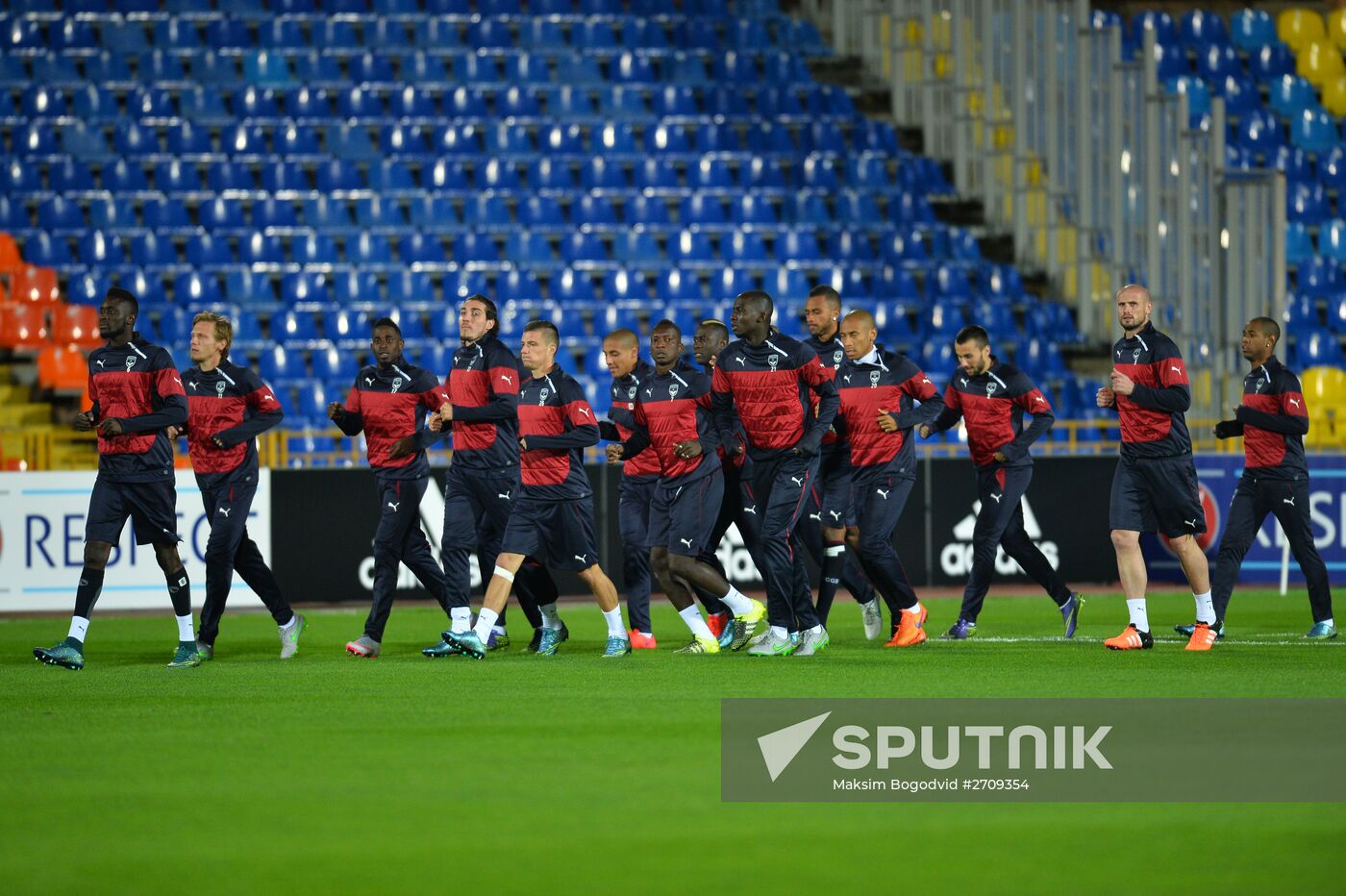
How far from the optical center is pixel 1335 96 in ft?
98.2

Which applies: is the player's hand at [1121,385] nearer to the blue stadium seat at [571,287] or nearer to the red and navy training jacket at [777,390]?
the red and navy training jacket at [777,390]

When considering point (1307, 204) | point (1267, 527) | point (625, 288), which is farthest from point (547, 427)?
point (1307, 204)

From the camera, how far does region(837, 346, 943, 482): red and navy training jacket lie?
40.5 ft

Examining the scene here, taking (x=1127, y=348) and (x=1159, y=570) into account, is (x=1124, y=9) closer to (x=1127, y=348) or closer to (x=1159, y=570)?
(x=1159, y=570)

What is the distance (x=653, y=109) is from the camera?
26297mm

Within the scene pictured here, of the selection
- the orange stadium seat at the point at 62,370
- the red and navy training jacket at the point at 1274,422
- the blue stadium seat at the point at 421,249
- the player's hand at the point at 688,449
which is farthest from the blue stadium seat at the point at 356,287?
the red and navy training jacket at the point at 1274,422

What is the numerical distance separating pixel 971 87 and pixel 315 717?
2016 cm

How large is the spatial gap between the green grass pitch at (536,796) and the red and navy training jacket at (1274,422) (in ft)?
6.25

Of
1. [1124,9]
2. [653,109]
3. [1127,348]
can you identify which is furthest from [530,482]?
[1124,9]

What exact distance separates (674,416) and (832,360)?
1348 millimetres

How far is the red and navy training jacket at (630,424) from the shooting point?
12148 millimetres

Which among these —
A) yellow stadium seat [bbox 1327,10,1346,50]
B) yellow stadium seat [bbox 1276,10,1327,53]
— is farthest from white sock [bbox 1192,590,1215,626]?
yellow stadium seat [bbox 1327,10,1346,50]

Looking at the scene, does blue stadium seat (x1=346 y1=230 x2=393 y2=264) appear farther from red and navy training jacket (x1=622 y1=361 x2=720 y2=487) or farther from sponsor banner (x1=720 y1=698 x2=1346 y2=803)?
sponsor banner (x1=720 y1=698 x2=1346 y2=803)

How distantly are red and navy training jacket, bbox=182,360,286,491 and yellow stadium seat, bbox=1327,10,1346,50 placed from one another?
24740 millimetres
